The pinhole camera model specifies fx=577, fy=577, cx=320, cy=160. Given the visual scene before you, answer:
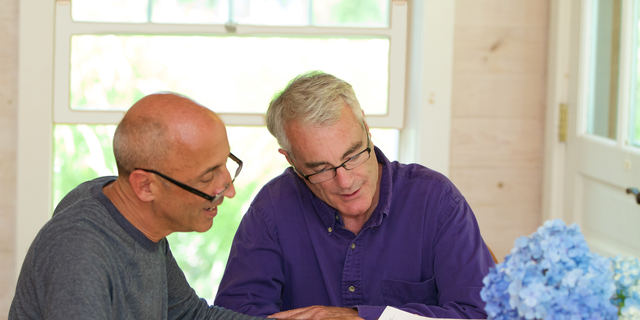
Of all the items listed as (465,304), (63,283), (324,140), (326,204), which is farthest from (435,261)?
(63,283)

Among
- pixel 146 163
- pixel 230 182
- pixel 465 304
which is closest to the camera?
pixel 146 163

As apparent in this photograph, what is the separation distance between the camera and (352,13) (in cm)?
262

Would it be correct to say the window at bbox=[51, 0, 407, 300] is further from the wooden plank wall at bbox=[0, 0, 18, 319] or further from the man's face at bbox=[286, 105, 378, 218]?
the man's face at bbox=[286, 105, 378, 218]

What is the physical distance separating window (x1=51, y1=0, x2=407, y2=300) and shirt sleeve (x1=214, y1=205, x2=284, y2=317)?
3.20 ft

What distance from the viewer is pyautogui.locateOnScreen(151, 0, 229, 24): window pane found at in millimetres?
2545

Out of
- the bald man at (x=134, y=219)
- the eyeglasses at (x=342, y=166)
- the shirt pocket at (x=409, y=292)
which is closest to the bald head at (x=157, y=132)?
the bald man at (x=134, y=219)

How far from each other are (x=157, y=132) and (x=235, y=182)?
1.55 metres

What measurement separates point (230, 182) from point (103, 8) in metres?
1.61

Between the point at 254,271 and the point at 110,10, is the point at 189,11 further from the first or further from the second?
the point at 254,271

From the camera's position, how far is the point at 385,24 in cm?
265

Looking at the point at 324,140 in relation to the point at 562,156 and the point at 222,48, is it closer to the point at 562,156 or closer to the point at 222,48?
the point at 222,48

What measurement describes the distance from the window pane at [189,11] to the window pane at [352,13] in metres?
0.42

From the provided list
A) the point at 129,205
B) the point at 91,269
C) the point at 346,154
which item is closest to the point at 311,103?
the point at 346,154

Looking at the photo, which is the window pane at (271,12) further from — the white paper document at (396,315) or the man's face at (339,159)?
the white paper document at (396,315)
